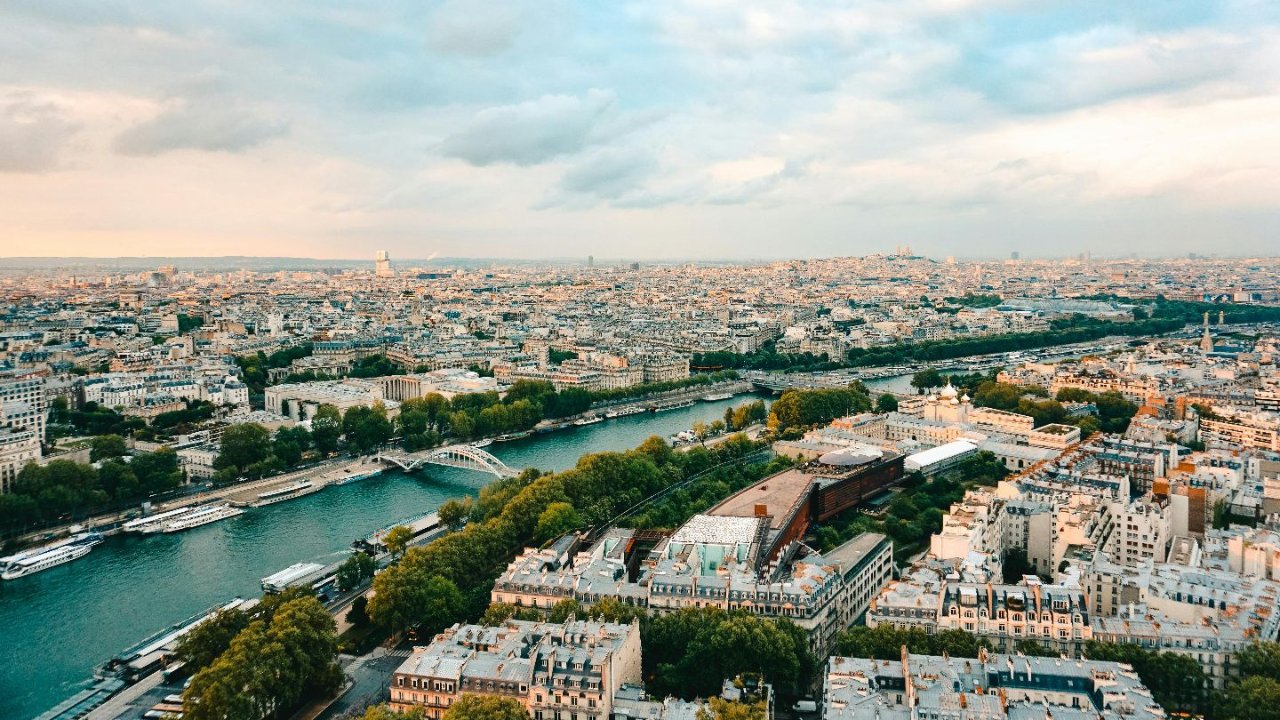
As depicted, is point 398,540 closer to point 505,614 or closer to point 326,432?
point 505,614

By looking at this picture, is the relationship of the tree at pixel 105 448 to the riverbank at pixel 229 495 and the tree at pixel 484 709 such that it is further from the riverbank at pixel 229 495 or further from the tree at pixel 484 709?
the tree at pixel 484 709

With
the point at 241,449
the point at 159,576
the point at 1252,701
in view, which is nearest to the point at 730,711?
the point at 1252,701

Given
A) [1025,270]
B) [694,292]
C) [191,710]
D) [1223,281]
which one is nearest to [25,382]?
[191,710]

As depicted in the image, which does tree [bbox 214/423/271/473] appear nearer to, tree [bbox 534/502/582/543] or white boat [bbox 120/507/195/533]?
white boat [bbox 120/507/195/533]

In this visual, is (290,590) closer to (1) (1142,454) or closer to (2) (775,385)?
(1) (1142,454)

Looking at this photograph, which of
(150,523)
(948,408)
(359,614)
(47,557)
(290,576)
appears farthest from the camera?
(948,408)

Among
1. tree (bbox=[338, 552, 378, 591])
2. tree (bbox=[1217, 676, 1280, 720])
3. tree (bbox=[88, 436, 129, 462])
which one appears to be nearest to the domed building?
tree (bbox=[338, 552, 378, 591])
